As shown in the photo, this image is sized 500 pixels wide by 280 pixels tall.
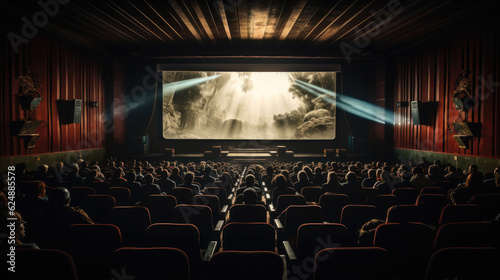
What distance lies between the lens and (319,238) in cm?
275

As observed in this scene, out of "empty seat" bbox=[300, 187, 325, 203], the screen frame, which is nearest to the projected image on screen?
the screen frame

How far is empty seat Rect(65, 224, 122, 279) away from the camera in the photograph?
2484mm

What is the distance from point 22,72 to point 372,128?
15.7 meters

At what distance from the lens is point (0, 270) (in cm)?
171

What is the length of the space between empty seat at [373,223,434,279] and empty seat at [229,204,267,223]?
4.83ft

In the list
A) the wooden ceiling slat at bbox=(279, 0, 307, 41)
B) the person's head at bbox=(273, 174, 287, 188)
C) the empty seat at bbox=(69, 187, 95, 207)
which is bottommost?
the empty seat at bbox=(69, 187, 95, 207)

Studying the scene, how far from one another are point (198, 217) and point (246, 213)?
577 millimetres

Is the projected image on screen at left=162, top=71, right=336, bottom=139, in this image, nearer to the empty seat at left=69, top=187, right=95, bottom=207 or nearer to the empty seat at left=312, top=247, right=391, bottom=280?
the empty seat at left=69, top=187, right=95, bottom=207

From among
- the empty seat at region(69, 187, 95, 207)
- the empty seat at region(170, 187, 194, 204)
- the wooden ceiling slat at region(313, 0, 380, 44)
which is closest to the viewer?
the empty seat at region(69, 187, 95, 207)

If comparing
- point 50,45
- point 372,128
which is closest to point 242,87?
point 372,128

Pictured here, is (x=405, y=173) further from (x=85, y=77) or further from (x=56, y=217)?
(x=85, y=77)

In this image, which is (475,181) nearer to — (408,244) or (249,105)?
(408,244)

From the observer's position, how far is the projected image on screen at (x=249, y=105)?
58.3 ft

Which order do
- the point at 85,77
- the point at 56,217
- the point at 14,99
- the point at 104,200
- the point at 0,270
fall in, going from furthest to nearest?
the point at 85,77 < the point at 14,99 < the point at 104,200 < the point at 56,217 < the point at 0,270
